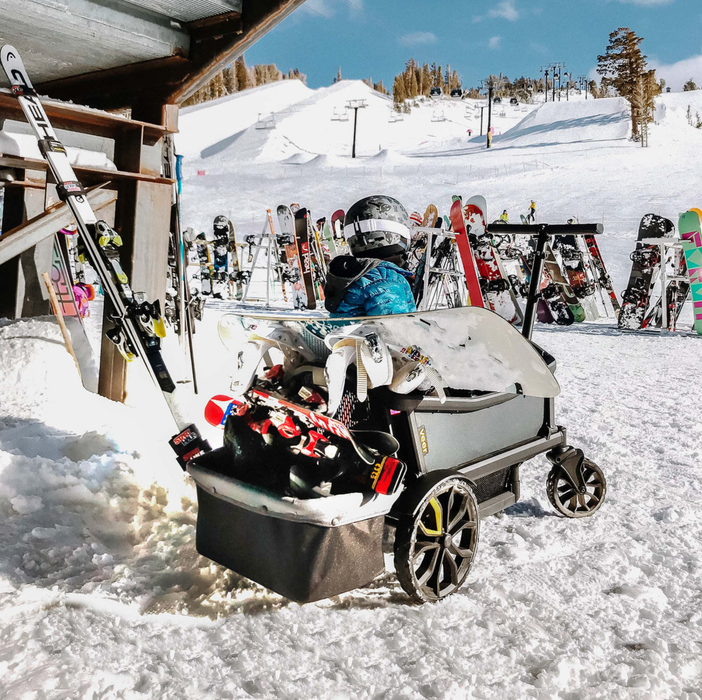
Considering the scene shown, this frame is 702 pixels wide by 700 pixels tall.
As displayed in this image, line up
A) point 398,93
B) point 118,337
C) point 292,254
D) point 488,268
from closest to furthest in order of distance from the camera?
point 118,337
point 488,268
point 292,254
point 398,93

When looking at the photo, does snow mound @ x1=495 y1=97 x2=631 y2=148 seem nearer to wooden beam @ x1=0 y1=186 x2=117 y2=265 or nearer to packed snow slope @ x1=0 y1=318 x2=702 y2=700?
wooden beam @ x1=0 y1=186 x2=117 y2=265

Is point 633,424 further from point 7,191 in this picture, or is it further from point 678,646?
point 7,191

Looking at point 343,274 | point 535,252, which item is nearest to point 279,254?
point 535,252

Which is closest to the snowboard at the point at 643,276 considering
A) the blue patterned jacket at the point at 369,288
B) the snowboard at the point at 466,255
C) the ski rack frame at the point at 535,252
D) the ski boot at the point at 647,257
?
the ski boot at the point at 647,257

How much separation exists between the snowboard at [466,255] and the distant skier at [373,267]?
7979mm

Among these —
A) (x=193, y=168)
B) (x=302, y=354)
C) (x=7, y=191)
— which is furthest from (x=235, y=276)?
(x=193, y=168)

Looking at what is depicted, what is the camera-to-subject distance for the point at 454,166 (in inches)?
1465

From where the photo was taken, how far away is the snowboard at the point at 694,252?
9742mm

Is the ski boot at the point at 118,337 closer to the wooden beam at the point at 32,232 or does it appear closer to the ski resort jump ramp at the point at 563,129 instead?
the wooden beam at the point at 32,232

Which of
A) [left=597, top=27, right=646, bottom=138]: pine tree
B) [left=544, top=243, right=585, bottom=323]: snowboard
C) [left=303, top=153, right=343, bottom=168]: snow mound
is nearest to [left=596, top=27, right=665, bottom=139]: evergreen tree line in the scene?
[left=597, top=27, right=646, bottom=138]: pine tree

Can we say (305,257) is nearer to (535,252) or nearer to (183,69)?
(183,69)

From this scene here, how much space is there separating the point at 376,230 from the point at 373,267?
0.30m

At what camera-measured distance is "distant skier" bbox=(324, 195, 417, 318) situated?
244 centimetres

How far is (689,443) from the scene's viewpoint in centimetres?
425
